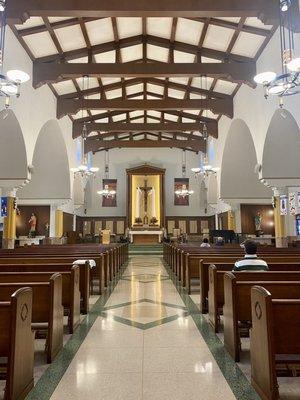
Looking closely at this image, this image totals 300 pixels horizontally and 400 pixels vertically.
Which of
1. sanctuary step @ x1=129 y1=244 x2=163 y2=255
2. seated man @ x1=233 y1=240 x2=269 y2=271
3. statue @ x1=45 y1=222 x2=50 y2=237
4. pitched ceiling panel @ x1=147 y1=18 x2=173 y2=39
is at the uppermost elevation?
pitched ceiling panel @ x1=147 y1=18 x2=173 y2=39

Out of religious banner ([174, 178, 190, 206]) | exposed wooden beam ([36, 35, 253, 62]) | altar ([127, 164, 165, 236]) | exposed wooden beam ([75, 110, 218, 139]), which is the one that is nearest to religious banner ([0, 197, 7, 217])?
exposed wooden beam ([36, 35, 253, 62])

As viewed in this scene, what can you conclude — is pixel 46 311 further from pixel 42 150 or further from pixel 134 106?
pixel 42 150

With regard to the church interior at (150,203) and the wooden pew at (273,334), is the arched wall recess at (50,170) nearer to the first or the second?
the church interior at (150,203)

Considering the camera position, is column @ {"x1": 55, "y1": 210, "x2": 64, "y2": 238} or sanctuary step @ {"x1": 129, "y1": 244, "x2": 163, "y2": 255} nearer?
column @ {"x1": 55, "y1": 210, "x2": 64, "y2": 238}

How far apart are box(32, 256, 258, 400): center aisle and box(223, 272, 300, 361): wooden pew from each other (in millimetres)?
250

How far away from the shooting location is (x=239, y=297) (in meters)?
3.12

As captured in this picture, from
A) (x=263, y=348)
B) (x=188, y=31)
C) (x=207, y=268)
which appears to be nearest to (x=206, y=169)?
(x=188, y=31)

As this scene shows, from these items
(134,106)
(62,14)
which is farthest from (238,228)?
(62,14)

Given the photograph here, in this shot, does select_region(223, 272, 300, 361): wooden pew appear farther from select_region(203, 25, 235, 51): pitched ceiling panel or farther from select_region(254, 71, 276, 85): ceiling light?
select_region(203, 25, 235, 51): pitched ceiling panel

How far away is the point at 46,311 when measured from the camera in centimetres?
307

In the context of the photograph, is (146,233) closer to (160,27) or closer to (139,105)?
(139,105)

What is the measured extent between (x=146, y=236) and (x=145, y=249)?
209cm

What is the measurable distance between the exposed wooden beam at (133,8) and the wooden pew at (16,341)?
6.62 m

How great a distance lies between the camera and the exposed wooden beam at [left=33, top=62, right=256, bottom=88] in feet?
33.0
